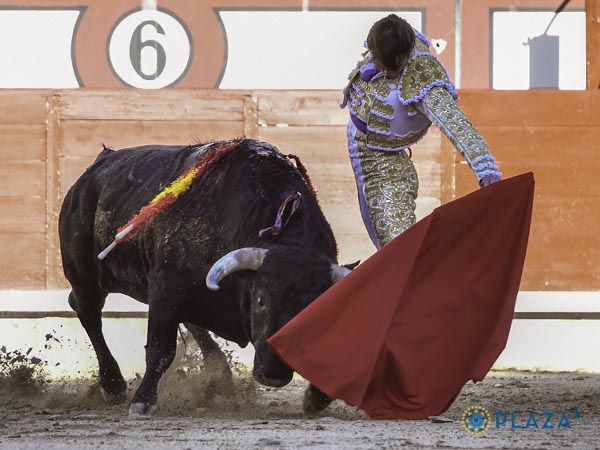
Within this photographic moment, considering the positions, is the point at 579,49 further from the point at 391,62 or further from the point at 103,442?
the point at 103,442

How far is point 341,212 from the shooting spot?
626cm

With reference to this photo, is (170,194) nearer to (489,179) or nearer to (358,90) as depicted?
(358,90)

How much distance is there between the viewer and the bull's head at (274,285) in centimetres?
366

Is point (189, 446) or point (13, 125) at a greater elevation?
point (13, 125)

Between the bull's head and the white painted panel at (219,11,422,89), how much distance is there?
4.08m

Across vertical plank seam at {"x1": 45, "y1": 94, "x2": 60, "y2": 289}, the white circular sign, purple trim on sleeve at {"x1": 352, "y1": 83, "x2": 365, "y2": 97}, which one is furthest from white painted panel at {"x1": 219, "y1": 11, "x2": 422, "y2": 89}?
purple trim on sleeve at {"x1": 352, "y1": 83, "x2": 365, "y2": 97}

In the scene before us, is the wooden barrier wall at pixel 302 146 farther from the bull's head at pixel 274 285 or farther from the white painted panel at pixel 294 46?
the bull's head at pixel 274 285

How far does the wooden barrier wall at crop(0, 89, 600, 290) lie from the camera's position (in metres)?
6.28

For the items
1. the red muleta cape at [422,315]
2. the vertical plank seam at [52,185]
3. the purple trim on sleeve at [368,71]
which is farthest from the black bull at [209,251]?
the vertical plank seam at [52,185]

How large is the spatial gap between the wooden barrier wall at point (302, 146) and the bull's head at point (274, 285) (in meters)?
2.45

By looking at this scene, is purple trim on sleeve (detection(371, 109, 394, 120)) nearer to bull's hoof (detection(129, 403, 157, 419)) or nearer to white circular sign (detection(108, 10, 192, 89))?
bull's hoof (detection(129, 403, 157, 419))

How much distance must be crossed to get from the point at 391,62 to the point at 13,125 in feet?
9.82

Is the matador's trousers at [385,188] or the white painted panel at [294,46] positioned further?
the white painted panel at [294,46]

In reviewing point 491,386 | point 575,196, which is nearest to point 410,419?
point 491,386
